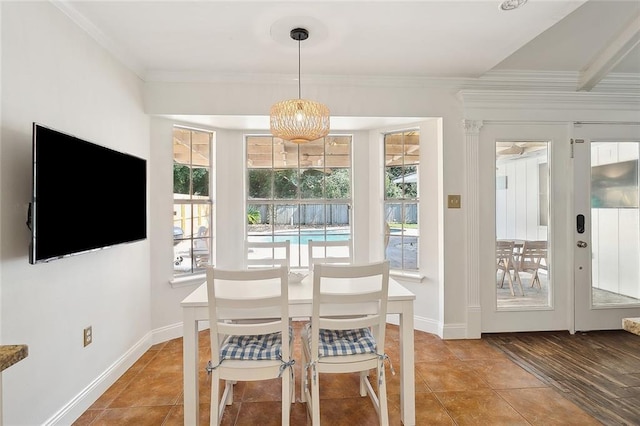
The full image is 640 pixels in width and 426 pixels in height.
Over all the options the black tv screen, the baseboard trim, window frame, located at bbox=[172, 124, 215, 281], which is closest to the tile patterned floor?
the baseboard trim

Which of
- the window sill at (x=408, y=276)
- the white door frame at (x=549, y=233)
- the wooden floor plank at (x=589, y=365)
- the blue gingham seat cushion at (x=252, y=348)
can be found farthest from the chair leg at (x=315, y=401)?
the white door frame at (x=549, y=233)

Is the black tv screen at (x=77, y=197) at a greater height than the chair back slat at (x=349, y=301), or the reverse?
the black tv screen at (x=77, y=197)

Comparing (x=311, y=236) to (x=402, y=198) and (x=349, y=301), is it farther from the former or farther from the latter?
(x=349, y=301)

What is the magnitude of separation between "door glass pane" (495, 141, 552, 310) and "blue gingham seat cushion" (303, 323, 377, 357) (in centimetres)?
199

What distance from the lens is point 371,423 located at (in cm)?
191

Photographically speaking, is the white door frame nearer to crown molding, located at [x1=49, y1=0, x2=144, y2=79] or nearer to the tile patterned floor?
the tile patterned floor

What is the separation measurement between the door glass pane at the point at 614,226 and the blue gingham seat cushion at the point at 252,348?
337 cm

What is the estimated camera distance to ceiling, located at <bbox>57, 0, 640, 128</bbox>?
6.79 feet

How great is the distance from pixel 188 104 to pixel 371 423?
9.88ft

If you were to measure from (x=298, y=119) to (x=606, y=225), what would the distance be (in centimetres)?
338

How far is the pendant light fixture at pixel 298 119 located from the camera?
7.11 ft

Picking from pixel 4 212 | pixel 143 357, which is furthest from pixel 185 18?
pixel 143 357

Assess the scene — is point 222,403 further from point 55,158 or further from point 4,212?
point 55,158

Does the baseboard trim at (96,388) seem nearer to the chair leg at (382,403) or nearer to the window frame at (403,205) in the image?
the chair leg at (382,403)
